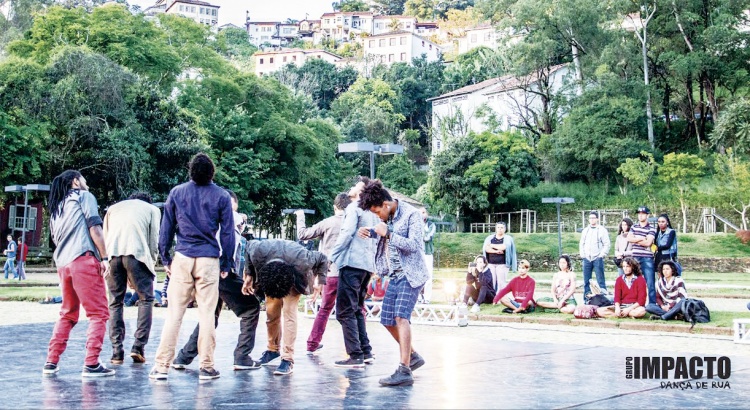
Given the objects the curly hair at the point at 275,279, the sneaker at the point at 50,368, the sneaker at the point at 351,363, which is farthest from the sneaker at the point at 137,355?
the sneaker at the point at 351,363

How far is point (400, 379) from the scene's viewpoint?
7535 mm

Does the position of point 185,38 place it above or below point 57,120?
above

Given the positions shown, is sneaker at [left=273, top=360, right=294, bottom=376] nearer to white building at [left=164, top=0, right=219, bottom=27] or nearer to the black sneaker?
the black sneaker

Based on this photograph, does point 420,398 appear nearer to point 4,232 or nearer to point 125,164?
point 125,164

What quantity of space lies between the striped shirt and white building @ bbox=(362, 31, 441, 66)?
4536 inches

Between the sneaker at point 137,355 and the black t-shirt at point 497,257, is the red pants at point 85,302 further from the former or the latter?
the black t-shirt at point 497,257

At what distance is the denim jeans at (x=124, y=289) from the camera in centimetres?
873

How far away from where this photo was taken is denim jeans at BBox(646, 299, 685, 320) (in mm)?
13977

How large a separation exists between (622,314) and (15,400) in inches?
423

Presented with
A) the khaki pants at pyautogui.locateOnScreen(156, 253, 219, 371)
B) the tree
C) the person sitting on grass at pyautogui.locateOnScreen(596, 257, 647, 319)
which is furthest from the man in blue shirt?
the tree

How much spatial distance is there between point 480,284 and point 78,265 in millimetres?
10542

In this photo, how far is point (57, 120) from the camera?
1468 inches

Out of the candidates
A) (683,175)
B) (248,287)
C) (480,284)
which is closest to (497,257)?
(480,284)

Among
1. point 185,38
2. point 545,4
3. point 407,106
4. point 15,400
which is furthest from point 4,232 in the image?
point 407,106
